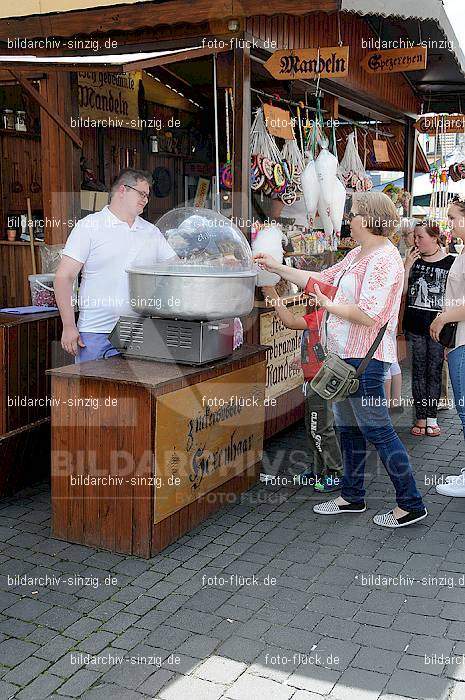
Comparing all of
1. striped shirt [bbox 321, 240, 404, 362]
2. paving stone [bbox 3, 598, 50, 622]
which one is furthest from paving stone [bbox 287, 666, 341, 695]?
striped shirt [bbox 321, 240, 404, 362]

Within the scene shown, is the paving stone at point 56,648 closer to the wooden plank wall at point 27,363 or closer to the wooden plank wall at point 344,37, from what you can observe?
the wooden plank wall at point 27,363

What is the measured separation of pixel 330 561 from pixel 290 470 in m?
1.48

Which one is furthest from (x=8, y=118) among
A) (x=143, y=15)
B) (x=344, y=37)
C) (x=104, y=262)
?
(x=344, y=37)

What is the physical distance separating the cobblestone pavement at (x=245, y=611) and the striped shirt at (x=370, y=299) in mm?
1134

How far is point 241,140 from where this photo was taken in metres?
5.58

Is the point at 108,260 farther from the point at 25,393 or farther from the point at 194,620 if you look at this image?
the point at 194,620

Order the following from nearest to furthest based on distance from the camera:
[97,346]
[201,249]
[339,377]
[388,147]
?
[339,377], [201,249], [97,346], [388,147]

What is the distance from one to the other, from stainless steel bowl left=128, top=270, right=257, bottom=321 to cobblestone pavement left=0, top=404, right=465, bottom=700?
4.43 feet

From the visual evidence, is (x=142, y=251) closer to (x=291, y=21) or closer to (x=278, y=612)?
(x=278, y=612)

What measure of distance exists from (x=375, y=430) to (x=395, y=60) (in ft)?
15.8

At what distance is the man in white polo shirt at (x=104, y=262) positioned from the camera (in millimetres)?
4762

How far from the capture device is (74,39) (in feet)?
20.0

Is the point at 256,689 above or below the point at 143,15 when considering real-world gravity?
below

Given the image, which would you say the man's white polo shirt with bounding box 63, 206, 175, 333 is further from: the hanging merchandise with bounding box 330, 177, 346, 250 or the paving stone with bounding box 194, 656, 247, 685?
the paving stone with bounding box 194, 656, 247, 685
